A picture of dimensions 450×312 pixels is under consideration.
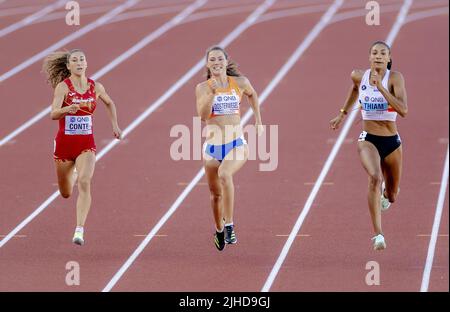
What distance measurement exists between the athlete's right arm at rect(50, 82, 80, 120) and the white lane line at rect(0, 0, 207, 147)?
6.06 metres

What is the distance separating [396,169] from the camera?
11961 mm

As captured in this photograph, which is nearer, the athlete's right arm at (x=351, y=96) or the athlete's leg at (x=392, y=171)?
the athlete's right arm at (x=351, y=96)

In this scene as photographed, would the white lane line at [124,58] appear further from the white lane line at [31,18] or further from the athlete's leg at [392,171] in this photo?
the athlete's leg at [392,171]

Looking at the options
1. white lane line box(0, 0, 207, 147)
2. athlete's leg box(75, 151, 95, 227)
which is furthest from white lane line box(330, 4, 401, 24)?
athlete's leg box(75, 151, 95, 227)

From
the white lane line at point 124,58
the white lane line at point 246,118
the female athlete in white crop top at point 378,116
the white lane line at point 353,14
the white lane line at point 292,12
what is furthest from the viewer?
the white lane line at point 292,12

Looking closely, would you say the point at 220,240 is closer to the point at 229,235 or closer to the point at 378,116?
the point at 229,235

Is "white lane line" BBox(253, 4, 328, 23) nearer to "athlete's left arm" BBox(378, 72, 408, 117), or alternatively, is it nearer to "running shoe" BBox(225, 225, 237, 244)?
"running shoe" BBox(225, 225, 237, 244)

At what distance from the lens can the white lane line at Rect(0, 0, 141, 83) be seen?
21.2 meters

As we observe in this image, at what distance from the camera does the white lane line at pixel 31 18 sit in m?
24.0

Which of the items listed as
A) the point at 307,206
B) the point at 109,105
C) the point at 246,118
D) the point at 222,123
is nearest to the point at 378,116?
the point at 222,123

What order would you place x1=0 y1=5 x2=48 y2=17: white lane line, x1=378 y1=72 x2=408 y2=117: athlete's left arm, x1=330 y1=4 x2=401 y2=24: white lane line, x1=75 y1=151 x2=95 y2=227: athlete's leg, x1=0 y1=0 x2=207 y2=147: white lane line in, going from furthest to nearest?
x1=330 y1=4 x2=401 y2=24: white lane line
x1=0 y1=5 x2=48 y2=17: white lane line
x1=0 y1=0 x2=207 y2=147: white lane line
x1=75 y1=151 x2=95 y2=227: athlete's leg
x1=378 y1=72 x2=408 y2=117: athlete's left arm

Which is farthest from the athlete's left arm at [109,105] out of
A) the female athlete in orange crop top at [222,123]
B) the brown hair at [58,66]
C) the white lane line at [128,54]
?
the white lane line at [128,54]

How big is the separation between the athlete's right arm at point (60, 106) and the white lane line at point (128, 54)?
606 centimetres

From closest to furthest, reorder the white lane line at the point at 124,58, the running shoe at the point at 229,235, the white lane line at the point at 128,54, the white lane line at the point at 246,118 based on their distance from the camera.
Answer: the running shoe at the point at 229,235 → the white lane line at the point at 246,118 → the white lane line at the point at 124,58 → the white lane line at the point at 128,54
